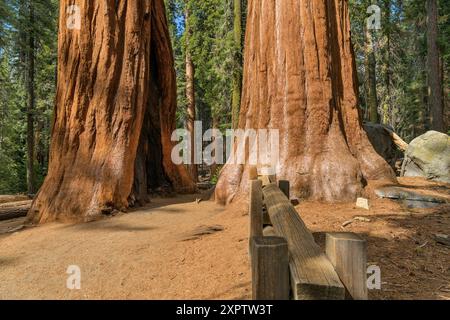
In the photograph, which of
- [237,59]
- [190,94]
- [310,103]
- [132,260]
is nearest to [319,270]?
[132,260]

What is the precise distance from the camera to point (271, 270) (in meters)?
1.61

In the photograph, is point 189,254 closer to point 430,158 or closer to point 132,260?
point 132,260

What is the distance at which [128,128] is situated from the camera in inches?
321

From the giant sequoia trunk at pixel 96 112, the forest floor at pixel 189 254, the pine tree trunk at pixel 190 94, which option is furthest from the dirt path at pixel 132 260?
the pine tree trunk at pixel 190 94

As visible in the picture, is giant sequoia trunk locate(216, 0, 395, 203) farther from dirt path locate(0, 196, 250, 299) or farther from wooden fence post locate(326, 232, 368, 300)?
wooden fence post locate(326, 232, 368, 300)

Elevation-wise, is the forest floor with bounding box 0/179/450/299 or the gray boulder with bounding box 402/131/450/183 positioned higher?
the gray boulder with bounding box 402/131/450/183

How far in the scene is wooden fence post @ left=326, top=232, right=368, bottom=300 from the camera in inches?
65.8

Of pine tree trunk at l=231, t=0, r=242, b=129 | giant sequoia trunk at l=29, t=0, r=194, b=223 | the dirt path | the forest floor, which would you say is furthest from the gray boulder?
giant sequoia trunk at l=29, t=0, r=194, b=223

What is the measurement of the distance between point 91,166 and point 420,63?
23598mm

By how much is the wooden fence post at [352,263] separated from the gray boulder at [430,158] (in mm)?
9400

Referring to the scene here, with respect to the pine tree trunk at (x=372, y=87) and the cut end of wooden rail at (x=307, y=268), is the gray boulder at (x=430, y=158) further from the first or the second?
the cut end of wooden rail at (x=307, y=268)

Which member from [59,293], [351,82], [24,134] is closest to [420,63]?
[351,82]

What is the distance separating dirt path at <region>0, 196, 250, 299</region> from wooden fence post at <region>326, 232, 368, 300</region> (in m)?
1.48
